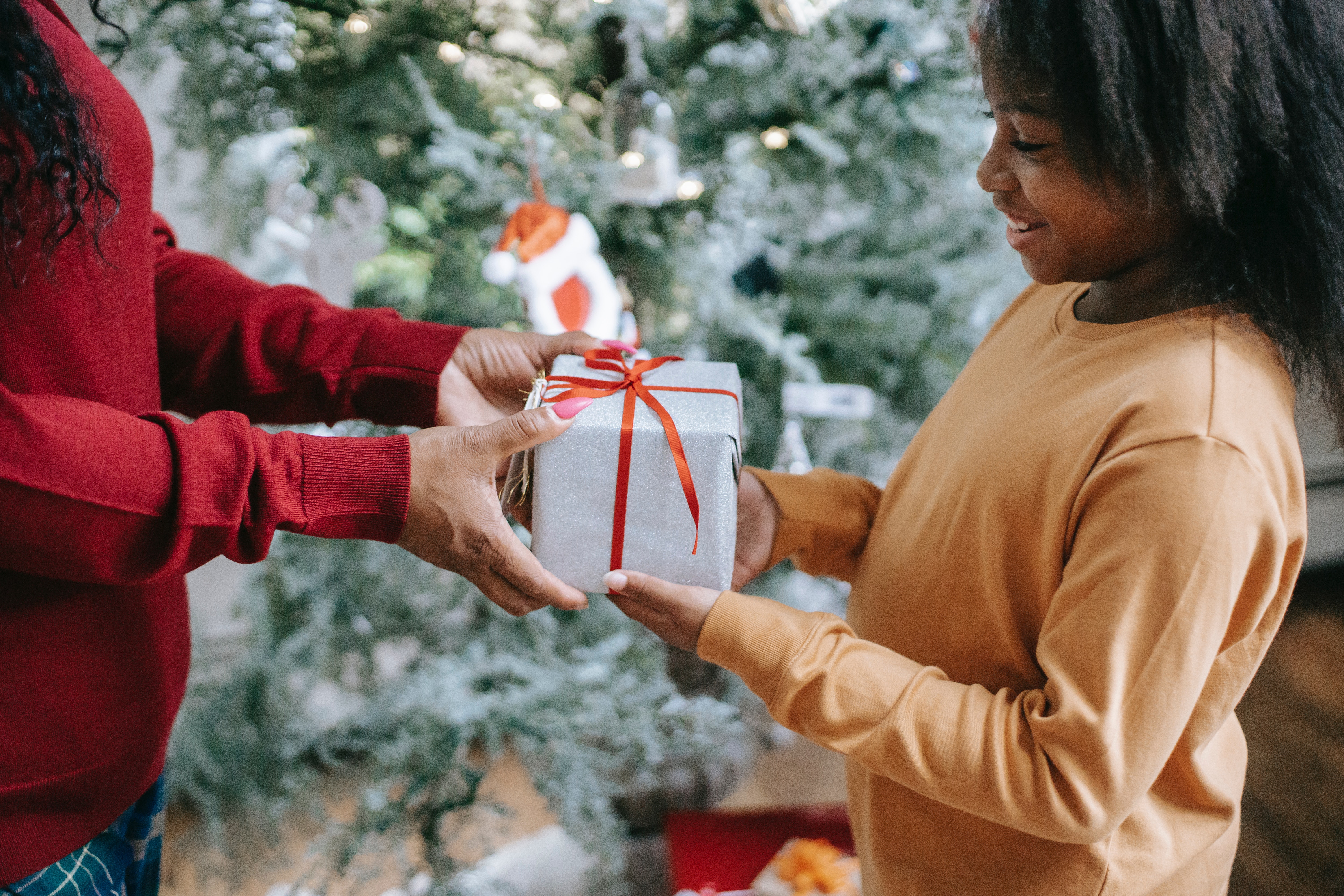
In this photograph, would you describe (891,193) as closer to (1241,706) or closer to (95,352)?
(1241,706)

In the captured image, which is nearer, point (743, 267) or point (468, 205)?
point (468, 205)

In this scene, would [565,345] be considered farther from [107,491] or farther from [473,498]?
[107,491]

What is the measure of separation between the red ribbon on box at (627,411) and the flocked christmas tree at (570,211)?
43 centimetres

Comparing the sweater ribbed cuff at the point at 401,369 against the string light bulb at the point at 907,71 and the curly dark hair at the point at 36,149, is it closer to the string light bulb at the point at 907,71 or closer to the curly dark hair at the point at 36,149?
the curly dark hair at the point at 36,149

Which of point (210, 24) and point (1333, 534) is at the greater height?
point (210, 24)

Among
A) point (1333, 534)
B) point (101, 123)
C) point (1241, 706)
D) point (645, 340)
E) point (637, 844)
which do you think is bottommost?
point (637, 844)

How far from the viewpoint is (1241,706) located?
47.2 inches

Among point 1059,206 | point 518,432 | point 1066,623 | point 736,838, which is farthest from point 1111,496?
point 736,838

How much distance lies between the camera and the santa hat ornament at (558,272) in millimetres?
1027

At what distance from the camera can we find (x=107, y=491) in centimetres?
55

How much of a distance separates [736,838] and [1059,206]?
1.08 m

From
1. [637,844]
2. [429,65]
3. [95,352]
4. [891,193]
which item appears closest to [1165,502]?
[95,352]

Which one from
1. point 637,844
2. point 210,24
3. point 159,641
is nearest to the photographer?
point 159,641

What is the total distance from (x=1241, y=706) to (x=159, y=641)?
1.37 metres
